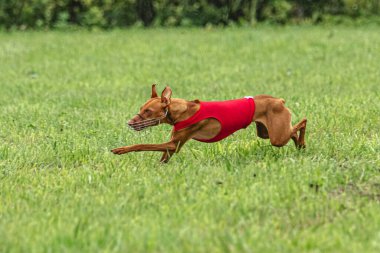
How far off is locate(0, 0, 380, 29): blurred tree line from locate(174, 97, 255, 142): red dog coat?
15093mm

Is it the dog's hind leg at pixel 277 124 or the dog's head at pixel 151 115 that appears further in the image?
the dog's hind leg at pixel 277 124

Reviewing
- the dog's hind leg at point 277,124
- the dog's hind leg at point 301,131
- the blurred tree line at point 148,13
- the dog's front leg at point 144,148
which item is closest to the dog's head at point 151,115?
the dog's front leg at point 144,148

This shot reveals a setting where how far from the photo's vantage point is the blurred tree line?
787 inches

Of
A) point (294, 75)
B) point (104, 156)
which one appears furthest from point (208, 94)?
point (104, 156)

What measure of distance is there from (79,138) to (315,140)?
197 cm

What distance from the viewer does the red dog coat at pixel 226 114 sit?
4930 mm

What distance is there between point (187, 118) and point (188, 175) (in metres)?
0.42

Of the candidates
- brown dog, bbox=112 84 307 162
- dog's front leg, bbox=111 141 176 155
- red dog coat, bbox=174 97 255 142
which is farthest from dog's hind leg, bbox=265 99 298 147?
dog's front leg, bbox=111 141 176 155

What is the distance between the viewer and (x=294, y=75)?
1090 centimetres

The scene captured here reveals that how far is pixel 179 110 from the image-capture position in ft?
16.1

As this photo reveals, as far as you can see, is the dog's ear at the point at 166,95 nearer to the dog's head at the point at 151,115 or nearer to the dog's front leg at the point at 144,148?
the dog's head at the point at 151,115

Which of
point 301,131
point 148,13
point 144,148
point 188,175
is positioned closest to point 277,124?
point 301,131

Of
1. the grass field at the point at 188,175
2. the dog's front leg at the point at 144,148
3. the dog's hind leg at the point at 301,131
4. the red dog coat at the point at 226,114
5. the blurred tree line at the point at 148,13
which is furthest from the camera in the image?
the blurred tree line at the point at 148,13

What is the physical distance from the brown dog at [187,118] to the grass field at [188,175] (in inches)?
6.5
